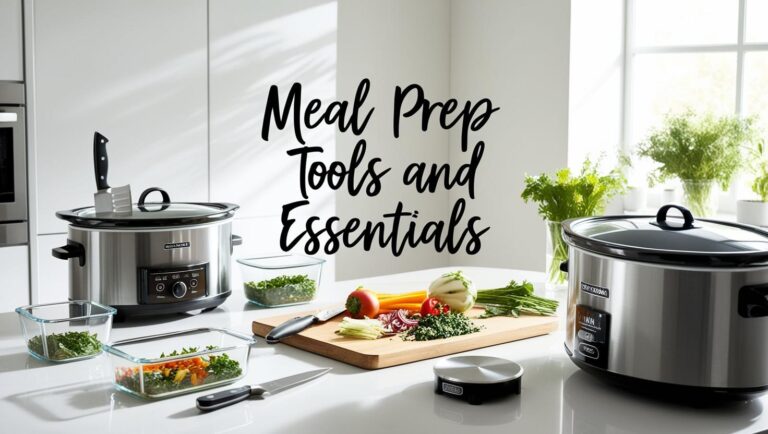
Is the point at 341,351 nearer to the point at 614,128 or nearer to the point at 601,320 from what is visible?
the point at 601,320

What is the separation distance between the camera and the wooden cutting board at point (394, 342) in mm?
1632

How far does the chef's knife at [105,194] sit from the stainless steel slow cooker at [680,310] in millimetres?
1011

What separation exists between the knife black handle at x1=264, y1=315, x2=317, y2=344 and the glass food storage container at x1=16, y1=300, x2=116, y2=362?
1.04 feet

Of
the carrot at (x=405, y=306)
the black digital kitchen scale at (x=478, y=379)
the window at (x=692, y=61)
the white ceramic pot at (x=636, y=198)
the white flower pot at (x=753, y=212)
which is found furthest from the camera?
the white ceramic pot at (x=636, y=198)

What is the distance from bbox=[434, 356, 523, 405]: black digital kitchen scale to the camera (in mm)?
1416

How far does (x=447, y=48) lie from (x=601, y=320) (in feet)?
12.9

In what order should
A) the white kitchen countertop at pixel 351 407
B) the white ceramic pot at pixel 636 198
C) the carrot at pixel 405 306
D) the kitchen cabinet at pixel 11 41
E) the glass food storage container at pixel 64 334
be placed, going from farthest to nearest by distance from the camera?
the white ceramic pot at pixel 636 198 < the kitchen cabinet at pixel 11 41 < the carrot at pixel 405 306 < the glass food storage container at pixel 64 334 < the white kitchen countertop at pixel 351 407

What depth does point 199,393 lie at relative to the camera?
4.76 ft

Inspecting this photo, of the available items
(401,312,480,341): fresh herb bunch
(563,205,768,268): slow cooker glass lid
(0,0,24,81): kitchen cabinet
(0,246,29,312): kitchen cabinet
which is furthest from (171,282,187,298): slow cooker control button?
(0,0,24,81): kitchen cabinet

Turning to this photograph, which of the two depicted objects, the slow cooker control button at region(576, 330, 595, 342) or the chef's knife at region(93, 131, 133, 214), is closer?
the slow cooker control button at region(576, 330, 595, 342)

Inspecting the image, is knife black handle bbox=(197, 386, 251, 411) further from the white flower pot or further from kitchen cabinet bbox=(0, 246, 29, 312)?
the white flower pot

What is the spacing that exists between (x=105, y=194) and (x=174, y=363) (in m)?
0.61

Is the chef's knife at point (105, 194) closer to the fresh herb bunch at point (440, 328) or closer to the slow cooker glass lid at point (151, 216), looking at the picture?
→ the slow cooker glass lid at point (151, 216)

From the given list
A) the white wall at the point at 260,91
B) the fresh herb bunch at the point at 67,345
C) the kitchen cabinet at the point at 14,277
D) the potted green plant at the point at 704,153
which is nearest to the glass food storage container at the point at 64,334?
the fresh herb bunch at the point at 67,345
